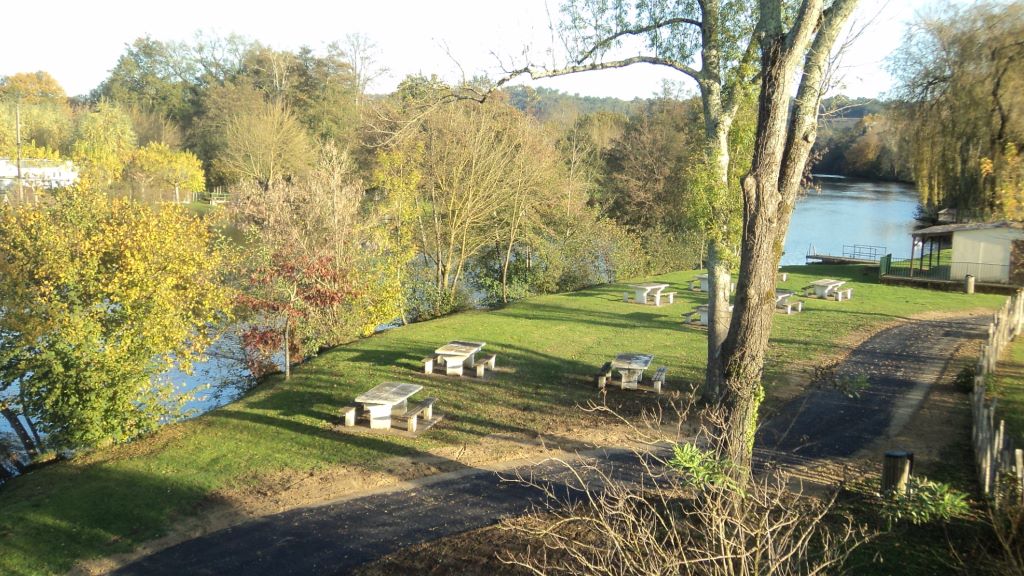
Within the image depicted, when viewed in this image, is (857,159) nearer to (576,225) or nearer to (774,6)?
(576,225)

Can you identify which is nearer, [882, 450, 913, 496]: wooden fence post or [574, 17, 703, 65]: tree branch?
[882, 450, 913, 496]: wooden fence post

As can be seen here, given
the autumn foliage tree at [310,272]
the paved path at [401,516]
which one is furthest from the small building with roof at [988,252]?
the autumn foliage tree at [310,272]

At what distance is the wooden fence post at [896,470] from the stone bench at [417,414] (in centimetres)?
685

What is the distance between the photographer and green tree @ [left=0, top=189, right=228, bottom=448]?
11086mm

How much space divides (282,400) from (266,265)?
351cm

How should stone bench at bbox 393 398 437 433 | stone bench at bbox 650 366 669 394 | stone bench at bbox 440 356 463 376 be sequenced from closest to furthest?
stone bench at bbox 393 398 437 433 → stone bench at bbox 650 366 669 394 → stone bench at bbox 440 356 463 376

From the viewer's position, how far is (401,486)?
942cm

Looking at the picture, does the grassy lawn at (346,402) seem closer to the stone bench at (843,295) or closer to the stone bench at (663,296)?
the stone bench at (663,296)

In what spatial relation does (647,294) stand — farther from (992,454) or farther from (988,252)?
(992,454)

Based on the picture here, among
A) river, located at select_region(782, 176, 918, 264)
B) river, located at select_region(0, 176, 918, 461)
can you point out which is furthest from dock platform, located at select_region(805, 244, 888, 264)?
river, located at select_region(0, 176, 918, 461)

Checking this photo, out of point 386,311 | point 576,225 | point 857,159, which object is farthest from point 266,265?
point 857,159

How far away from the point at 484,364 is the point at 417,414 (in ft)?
11.3

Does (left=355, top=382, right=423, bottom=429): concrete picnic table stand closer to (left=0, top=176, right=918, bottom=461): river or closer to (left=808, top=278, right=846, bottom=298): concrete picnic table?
(left=0, top=176, right=918, bottom=461): river

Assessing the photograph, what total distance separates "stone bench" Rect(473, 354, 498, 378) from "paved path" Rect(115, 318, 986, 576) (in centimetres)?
481
